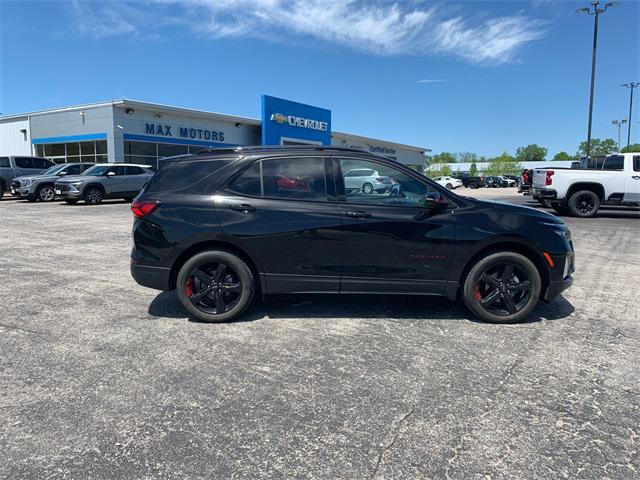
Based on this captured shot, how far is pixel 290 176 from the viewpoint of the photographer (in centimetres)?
457

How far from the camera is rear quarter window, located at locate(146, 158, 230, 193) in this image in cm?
459

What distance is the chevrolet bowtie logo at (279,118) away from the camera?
32531 millimetres

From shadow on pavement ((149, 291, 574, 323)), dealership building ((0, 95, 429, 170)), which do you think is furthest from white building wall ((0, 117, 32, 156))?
shadow on pavement ((149, 291, 574, 323))

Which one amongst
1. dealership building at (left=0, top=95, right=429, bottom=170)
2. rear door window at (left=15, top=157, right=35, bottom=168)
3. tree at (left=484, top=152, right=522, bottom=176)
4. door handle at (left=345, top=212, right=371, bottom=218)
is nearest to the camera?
door handle at (left=345, top=212, right=371, bottom=218)

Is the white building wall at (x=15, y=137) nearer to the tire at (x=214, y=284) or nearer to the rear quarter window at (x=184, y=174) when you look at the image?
the rear quarter window at (x=184, y=174)

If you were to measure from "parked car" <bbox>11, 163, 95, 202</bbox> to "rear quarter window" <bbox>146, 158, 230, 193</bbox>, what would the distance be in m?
17.3

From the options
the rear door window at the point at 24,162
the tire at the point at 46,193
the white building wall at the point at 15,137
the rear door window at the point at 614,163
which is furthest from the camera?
the white building wall at the point at 15,137

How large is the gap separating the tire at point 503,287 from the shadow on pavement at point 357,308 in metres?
0.21

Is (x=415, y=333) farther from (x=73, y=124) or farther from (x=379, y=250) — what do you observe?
(x=73, y=124)

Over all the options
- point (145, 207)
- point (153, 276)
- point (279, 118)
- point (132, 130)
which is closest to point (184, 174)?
point (145, 207)

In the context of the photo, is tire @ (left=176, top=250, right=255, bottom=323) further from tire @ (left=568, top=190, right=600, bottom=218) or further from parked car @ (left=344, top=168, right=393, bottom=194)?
tire @ (left=568, top=190, right=600, bottom=218)

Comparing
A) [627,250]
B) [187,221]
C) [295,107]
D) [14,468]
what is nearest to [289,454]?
[14,468]

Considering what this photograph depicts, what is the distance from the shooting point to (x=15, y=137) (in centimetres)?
3034

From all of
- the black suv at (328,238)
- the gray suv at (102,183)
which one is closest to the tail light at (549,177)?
the black suv at (328,238)
